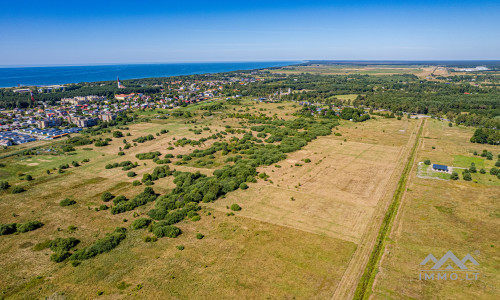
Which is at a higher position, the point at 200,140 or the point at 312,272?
the point at 200,140

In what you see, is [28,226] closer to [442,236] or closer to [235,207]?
[235,207]

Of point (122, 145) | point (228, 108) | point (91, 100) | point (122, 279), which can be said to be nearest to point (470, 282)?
point (122, 279)

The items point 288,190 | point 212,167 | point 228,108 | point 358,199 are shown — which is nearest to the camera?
point 358,199

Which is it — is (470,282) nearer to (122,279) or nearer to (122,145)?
(122,279)

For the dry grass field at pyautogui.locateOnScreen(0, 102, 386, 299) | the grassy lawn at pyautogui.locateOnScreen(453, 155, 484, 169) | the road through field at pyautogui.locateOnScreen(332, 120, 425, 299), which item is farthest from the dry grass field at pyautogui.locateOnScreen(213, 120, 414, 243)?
the grassy lawn at pyautogui.locateOnScreen(453, 155, 484, 169)

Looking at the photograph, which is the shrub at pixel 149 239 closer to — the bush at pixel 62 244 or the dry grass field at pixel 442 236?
the bush at pixel 62 244

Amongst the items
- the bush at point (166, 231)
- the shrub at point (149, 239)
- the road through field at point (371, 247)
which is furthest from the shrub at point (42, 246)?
the road through field at point (371, 247)

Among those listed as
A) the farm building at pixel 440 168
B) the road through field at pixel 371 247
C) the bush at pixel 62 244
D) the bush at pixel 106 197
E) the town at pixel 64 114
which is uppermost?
the town at pixel 64 114

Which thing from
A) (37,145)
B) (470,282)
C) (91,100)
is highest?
(91,100)
